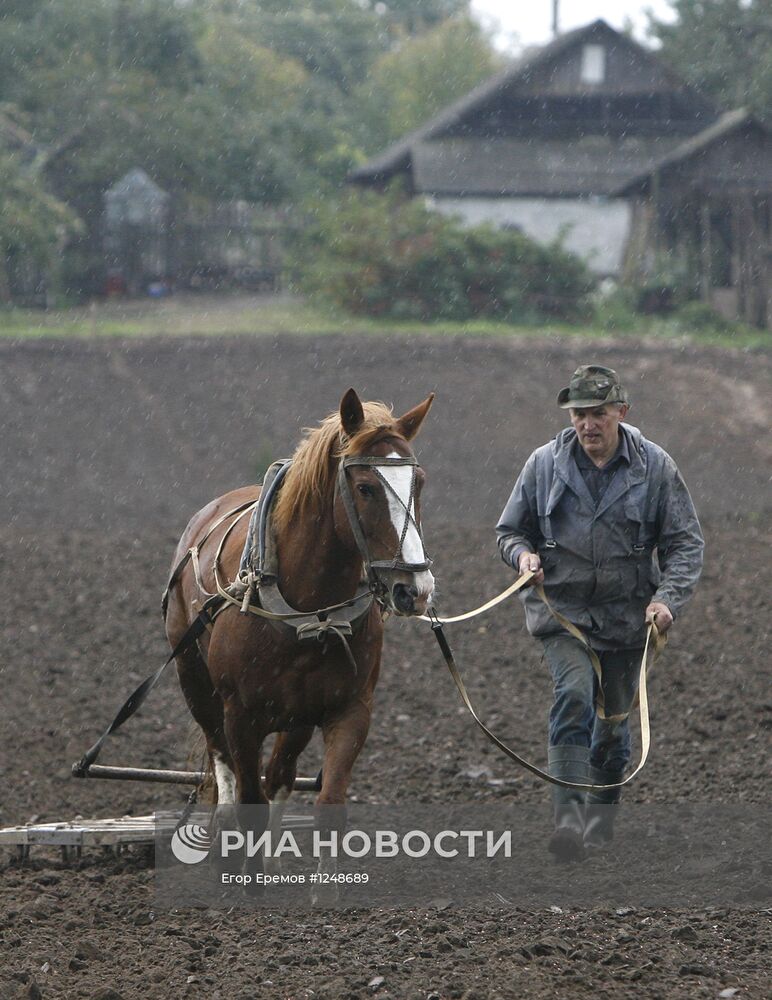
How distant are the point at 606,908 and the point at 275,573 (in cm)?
159

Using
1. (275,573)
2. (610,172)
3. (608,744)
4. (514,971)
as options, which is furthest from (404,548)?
(610,172)

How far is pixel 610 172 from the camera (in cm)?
3531

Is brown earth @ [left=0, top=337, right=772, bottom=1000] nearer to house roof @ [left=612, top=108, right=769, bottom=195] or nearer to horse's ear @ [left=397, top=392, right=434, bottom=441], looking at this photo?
horse's ear @ [left=397, top=392, right=434, bottom=441]

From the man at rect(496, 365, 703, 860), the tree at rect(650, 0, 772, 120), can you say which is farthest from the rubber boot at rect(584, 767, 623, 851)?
the tree at rect(650, 0, 772, 120)

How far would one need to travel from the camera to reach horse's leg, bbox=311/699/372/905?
5254 mm

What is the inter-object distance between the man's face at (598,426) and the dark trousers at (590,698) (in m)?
0.73

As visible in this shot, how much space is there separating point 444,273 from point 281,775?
23.2m

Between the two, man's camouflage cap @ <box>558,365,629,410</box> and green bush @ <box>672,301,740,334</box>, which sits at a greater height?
man's camouflage cap @ <box>558,365,629,410</box>

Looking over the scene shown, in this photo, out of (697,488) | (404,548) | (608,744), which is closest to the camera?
(404,548)

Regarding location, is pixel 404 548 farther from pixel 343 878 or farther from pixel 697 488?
pixel 697 488

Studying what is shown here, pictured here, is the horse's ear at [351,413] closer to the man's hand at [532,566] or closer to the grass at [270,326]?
the man's hand at [532,566]

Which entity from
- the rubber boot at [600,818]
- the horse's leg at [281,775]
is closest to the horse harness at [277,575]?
the horse's leg at [281,775]

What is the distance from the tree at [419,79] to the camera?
157ft

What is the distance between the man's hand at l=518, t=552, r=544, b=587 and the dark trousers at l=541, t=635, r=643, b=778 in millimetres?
239
